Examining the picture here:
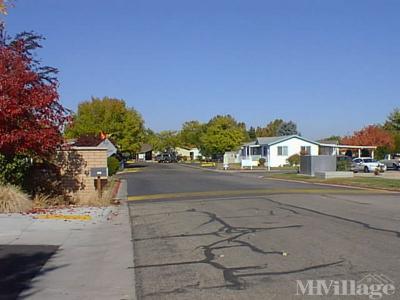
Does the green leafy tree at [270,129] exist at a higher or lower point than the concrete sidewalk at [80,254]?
higher

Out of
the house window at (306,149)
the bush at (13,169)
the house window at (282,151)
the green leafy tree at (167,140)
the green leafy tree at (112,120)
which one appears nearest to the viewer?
the bush at (13,169)

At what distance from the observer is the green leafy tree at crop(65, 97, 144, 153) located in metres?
70.7

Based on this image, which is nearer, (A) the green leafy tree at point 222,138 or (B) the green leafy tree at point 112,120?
(B) the green leafy tree at point 112,120

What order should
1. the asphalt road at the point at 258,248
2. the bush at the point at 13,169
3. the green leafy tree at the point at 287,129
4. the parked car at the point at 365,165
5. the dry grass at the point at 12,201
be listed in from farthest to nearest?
the green leafy tree at the point at 287,129 < the parked car at the point at 365,165 < the bush at the point at 13,169 < the dry grass at the point at 12,201 < the asphalt road at the point at 258,248

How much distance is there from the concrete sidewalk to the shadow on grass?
11cm

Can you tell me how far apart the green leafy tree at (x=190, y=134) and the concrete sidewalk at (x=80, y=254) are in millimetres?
119948

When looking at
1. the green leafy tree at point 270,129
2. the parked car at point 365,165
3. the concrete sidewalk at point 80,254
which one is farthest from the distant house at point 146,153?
the concrete sidewalk at point 80,254

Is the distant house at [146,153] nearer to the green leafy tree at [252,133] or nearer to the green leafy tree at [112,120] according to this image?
the green leafy tree at [252,133]

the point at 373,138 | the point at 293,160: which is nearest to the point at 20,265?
the point at 293,160

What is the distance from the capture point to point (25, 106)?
55.0ft

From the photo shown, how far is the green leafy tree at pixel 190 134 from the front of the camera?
453 ft

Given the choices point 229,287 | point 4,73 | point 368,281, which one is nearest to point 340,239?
point 368,281

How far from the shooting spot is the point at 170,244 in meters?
10.9

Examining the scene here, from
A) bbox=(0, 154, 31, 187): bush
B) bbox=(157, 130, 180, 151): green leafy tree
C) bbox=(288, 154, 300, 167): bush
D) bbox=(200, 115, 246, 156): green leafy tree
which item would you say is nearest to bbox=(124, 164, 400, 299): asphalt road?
bbox=(0, 154, 31, 187): bush
